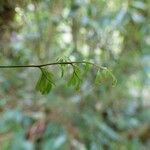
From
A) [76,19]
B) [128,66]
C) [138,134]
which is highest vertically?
[76,19]

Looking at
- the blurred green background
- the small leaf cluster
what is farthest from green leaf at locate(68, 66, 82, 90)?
the blurred green background

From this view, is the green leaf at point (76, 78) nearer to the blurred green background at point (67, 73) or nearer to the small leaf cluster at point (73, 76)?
the small leaf cluster at point (73, 76)

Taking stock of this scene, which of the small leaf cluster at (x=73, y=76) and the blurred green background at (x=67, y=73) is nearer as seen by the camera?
the small leaf cluster at (x=73, y=76)

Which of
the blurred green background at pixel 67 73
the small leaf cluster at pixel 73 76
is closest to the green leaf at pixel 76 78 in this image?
the small leaf cluster at pixel 73 76

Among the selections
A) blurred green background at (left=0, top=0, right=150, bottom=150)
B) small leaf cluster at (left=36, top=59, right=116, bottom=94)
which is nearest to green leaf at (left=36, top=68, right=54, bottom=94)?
small leaf cluster at (left=36, top=59, right=116, bottom=94)

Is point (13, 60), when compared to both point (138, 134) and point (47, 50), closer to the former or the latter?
point (47, 50)

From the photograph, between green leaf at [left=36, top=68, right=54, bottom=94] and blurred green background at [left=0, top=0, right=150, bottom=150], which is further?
blurred green background at [left=0, top=0, right=150, bottom=150]

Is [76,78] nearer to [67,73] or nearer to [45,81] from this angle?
[45,81]

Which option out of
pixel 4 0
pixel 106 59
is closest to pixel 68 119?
pixel 106 59

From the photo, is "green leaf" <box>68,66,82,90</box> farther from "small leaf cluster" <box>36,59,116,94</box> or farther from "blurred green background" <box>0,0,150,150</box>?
Answer: "blurred green background" <box>0,0,150,150</box>
